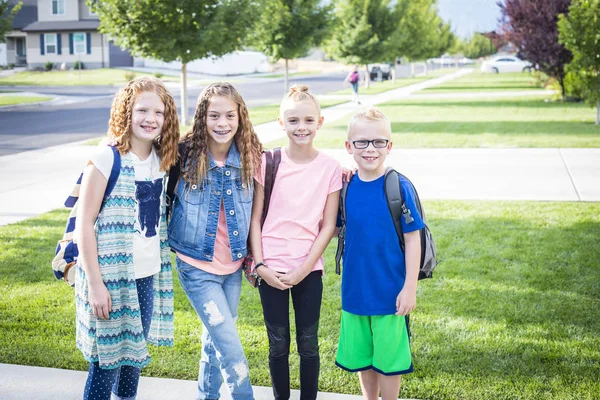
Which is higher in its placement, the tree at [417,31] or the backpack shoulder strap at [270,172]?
the tree at [417,31]

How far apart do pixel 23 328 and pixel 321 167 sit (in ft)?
8.55

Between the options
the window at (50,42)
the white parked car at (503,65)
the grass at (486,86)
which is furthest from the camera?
the white parked car at (503,65)

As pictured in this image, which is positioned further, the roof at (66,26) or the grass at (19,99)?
the roof at (66,26)

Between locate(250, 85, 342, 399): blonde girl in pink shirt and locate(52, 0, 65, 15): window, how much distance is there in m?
51.0

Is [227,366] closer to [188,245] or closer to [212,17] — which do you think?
[188,245]

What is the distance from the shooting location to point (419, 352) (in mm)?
A: 4109

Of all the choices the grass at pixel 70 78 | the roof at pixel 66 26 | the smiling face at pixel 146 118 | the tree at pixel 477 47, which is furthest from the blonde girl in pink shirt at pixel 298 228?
the tree at pixel 477 47

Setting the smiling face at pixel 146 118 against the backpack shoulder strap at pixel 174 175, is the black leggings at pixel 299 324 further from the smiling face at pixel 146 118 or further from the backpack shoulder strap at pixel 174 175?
the smiling face at pixel 146 118

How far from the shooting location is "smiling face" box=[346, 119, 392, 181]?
9.59 feet

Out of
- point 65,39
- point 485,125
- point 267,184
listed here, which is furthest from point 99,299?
point 65,39

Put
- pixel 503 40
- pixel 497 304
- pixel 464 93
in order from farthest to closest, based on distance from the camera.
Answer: pixel 464 93, pixel 503 40, pixel 497 304

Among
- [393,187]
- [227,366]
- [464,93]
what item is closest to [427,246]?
[393,187]

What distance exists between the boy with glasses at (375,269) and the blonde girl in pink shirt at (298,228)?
0.43 ft

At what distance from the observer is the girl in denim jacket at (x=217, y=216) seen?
114 inches
